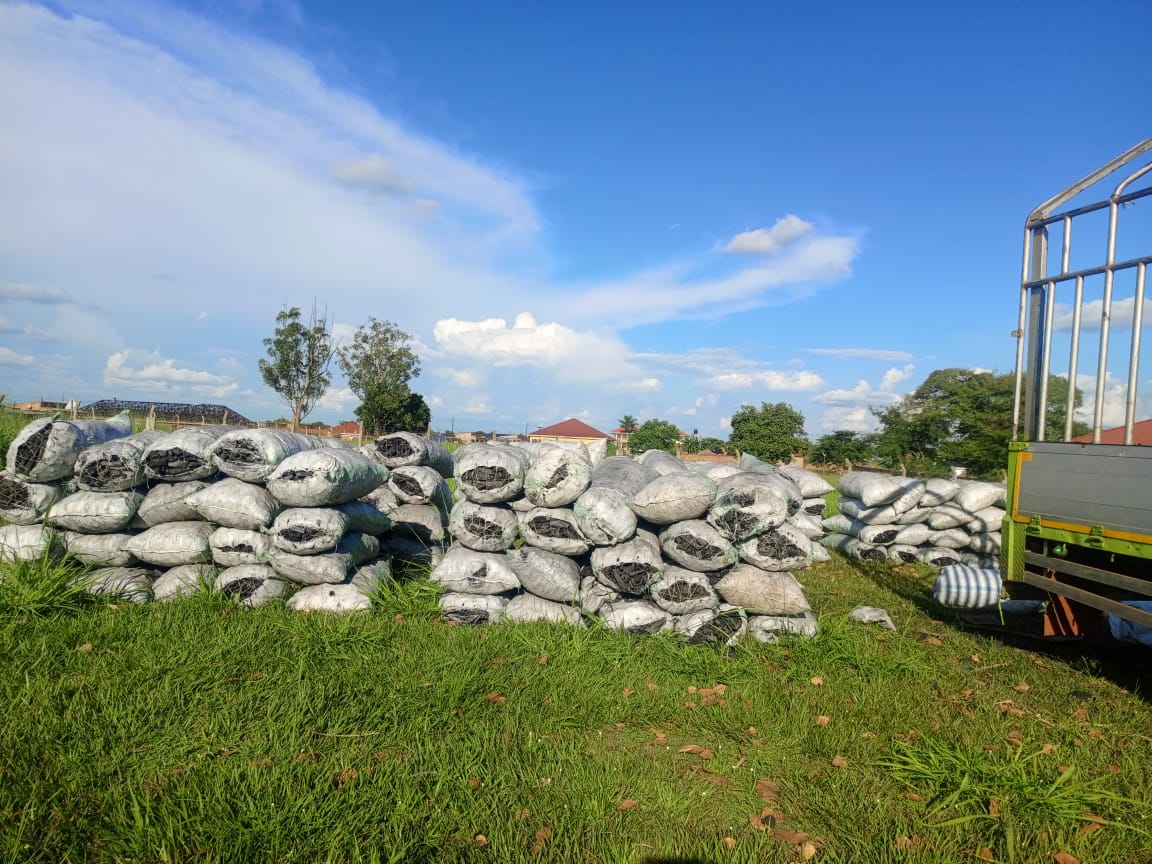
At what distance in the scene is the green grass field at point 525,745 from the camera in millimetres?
2584

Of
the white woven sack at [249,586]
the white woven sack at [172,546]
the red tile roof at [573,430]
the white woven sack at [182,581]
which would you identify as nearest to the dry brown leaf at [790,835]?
the white woven sack at [249,586]

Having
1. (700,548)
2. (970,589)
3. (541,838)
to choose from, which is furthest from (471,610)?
(970,589)

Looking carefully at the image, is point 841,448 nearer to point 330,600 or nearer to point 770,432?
point 770,432

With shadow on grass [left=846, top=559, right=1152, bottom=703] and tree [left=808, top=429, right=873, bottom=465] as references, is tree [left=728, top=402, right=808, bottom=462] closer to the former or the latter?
tree [left=808, top=429, right=873, bottom=465]

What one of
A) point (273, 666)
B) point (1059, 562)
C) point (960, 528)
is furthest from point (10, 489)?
point (960, 528)

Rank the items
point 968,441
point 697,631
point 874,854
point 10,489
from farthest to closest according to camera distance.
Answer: point 968,441 → point 10,489 → point 697,631 → point 874,854

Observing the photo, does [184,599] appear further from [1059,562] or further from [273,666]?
[1059,562]

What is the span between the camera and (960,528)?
9328mm

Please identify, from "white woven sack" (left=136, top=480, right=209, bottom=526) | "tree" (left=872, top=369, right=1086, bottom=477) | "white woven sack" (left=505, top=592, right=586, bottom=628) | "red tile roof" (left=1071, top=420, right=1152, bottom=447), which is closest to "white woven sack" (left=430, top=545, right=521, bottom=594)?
"white woven sack" (left=505, top=592, right=586, bottom=628)

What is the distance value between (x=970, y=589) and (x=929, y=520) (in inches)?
141

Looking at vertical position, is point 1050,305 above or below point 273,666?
above

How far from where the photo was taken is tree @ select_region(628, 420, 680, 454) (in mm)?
59062

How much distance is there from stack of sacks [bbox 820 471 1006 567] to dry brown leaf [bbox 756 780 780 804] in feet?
23.6

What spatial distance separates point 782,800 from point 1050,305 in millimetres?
3951
